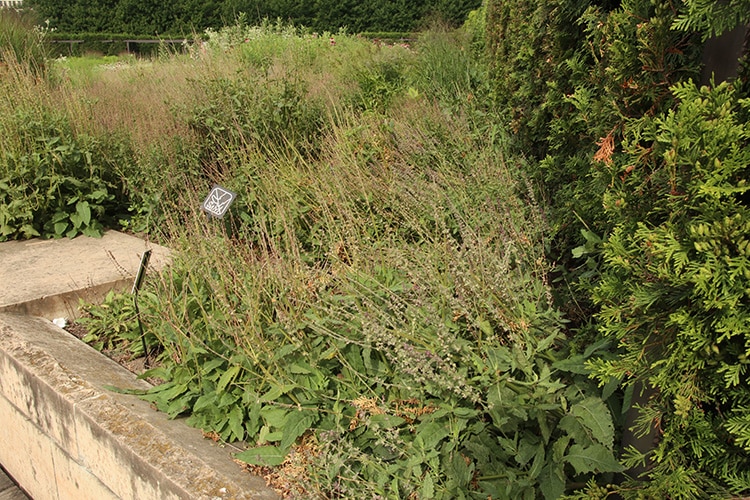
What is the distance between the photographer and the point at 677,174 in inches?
61.9

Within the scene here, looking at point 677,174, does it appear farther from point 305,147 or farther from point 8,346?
point 305,147

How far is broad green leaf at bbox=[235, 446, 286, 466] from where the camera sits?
227cm

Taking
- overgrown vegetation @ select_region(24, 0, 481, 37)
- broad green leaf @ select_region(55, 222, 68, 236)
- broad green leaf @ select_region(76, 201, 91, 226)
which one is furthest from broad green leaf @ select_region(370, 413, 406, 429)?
overgrown vegetation @ select_region(24, 0, 481, 37)

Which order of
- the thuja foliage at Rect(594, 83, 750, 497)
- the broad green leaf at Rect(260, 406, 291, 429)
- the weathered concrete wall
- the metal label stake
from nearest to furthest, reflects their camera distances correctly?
1. the thuja foliage at Rect(594, 83, 750, 497)
2. the weathered concrete wall
3. the broad green leaf at Rect(260, 406, 291, 429)
4. the metal label stake

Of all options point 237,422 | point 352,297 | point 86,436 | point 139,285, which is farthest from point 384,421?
point 139,285

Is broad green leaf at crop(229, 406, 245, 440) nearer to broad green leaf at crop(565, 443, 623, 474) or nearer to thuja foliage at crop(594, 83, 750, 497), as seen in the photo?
broad green leaf at crop(565, 443, 623, 474)

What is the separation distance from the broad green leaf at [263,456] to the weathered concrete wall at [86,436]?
0.05 m

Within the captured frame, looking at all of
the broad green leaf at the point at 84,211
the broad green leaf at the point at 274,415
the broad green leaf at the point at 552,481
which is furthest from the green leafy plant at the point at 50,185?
the broad green leaf at the point at 552,481

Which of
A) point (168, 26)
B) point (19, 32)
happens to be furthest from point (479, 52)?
point (168, 26)

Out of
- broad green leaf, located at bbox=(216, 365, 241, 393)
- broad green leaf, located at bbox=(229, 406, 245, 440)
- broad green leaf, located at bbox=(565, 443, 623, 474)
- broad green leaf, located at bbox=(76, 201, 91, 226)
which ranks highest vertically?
broad green leaf, located at bbox=(565, 443, 623, 474)

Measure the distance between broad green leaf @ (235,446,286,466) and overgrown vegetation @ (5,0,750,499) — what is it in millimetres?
10

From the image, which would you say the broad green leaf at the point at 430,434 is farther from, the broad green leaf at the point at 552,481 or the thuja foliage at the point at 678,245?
the thuja foliage at the point at 678,245

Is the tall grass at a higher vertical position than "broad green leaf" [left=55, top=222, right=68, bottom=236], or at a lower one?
higher

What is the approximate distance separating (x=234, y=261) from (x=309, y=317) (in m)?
0.68
